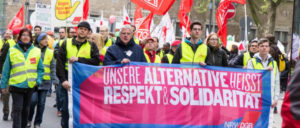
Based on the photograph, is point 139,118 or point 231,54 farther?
point 231,54

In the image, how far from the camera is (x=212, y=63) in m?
8.12

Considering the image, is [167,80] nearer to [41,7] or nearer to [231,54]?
[231,54]

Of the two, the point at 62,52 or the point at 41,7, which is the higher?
the point at 41,7

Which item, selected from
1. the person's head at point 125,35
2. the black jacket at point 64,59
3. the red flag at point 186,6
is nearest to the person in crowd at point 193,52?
the person's head at point 125,35

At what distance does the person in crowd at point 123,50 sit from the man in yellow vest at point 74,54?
1.77ft

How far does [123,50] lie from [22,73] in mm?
1635

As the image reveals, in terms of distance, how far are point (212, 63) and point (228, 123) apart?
1.10m

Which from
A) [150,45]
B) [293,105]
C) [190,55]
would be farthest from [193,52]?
[293,105]

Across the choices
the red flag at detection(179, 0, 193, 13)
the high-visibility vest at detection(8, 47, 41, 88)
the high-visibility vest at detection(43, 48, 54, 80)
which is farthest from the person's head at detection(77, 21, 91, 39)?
the red flag at detection(179, 0, 193, 13)

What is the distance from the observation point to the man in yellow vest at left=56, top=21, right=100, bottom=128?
7.73 m

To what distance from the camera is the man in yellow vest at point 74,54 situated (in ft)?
25.4

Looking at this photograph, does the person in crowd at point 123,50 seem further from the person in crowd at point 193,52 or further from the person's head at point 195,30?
the person's head at point 195,30

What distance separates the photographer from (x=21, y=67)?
26.2 ft

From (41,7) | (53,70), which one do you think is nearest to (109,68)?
(53,70)
